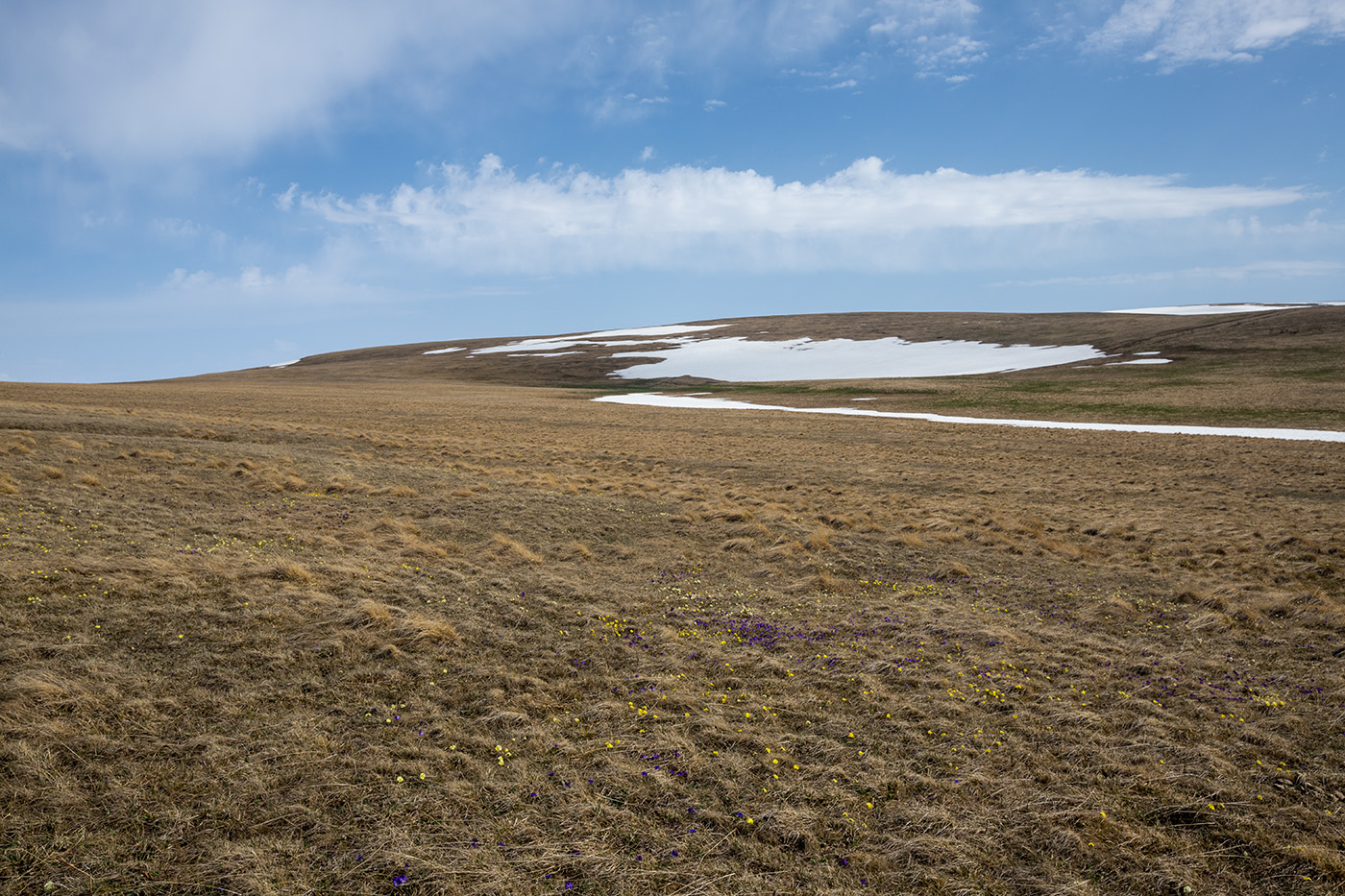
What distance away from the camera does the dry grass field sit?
18.0 ft

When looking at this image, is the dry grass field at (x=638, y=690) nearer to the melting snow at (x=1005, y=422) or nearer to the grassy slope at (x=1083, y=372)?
the melting snow at (x=1005, y=422)

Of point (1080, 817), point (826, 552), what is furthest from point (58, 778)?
point (826, 552)

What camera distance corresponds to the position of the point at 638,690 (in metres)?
8.39

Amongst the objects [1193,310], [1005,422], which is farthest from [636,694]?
[1193,310]

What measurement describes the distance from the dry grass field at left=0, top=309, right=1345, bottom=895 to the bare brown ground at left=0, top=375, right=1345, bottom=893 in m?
0.04

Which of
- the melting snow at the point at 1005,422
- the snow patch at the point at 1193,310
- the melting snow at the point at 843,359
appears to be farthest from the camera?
the snow patch at the point at 1193,310

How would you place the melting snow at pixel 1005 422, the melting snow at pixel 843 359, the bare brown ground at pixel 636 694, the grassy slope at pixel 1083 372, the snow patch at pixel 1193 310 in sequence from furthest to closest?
the snow patch at pixel 1193 310 < the melting snow at pixel 843 359 < the grassy slope at pixel 1083 372 < the melting snow at pixel 1005 422 < the bare brown ground at pixel 636 694

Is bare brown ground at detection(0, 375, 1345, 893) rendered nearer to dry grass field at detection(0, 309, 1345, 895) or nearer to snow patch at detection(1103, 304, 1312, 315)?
dry grass field at detection(0, 309, 1345, 895)

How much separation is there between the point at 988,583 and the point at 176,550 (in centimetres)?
1485

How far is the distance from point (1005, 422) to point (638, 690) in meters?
40.9

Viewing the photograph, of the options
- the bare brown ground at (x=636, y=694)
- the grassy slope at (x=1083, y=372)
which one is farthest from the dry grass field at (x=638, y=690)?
the grassy slope at (x=1083, y=372)

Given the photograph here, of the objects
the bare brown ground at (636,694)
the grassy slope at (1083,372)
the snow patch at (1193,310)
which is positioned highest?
the snow patch at (1193,310)

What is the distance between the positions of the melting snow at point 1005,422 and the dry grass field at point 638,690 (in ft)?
59.5

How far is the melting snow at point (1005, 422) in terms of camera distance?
108 ft
